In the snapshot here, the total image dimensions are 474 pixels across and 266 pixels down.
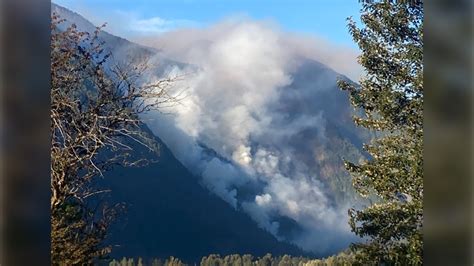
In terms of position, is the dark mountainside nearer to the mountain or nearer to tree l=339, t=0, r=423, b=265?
the mountain

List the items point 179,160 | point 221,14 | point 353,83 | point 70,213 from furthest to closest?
1. point 179,160
2. point 221,14
3. point 353,83
4. point 70,213

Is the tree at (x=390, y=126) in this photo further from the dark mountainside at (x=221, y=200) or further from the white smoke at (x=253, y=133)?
the white smoke at (x=253, y=133)

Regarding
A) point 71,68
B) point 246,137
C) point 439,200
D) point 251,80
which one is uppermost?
point 251,80

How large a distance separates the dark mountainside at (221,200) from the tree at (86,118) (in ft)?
110

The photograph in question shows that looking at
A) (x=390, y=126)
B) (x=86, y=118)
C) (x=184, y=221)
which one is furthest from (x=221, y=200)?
(x=86, y=118)

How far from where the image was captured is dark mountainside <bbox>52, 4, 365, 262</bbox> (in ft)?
139

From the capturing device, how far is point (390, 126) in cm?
520

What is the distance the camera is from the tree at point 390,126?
4816mm

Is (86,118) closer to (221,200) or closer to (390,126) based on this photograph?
(390,126)

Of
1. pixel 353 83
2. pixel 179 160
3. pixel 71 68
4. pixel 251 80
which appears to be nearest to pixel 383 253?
pixel 353 83

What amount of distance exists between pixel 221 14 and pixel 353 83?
3988 centimetres

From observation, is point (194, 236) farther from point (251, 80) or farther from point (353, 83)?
point (353, 83)

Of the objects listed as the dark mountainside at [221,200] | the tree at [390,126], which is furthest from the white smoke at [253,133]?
the tree at [390,126]

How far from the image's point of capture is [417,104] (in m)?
4.87
